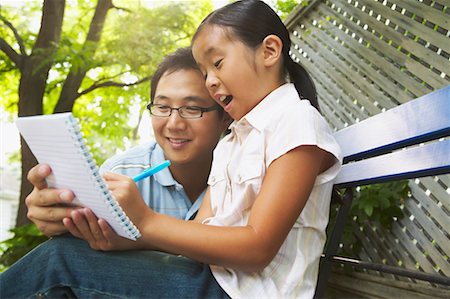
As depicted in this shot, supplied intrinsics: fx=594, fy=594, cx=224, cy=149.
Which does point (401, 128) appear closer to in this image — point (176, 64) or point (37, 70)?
point (176, 64)

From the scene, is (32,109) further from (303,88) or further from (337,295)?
(303,88)

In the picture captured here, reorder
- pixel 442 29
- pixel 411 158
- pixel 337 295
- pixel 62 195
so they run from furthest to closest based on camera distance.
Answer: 1. pixel 337 295
2. pixel 442 29
3. pixel 411 158
4. pixel 62 195

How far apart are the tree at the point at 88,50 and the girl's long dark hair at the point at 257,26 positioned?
2977 millimetres

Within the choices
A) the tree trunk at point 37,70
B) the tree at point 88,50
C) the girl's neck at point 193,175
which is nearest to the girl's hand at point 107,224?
the girl's neck at point 193,175

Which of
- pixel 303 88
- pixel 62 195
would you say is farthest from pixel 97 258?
pixel 303 88

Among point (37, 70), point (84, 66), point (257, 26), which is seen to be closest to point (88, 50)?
point (84, 66)

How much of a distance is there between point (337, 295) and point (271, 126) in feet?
4.72

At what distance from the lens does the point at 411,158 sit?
3.43 feet

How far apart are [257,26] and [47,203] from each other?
512 mm

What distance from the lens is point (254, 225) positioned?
2.92 ft

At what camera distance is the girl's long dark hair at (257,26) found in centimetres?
113

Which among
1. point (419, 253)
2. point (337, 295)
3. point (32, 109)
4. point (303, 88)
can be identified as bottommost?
point (337, 295)

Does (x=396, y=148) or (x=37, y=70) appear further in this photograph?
(x=37, y=70)

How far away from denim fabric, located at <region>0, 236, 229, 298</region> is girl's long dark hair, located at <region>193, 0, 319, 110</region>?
0.45 metres
